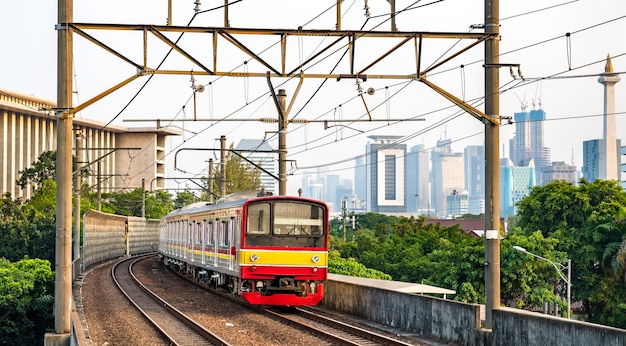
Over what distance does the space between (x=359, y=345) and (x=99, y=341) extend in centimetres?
530

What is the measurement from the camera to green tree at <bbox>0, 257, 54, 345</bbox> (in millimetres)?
38406

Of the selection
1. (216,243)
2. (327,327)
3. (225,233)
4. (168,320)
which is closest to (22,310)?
(216,243)

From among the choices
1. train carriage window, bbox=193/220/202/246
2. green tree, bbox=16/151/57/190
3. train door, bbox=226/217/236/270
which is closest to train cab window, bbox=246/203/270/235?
train door, bbox=226/217/236/270

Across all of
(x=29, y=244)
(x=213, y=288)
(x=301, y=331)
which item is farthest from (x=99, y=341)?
(x=29, y=244)

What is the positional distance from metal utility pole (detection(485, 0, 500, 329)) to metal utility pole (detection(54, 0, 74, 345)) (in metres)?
7.30

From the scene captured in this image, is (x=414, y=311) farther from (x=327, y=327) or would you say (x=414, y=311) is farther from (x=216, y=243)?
(x=216, y=243)

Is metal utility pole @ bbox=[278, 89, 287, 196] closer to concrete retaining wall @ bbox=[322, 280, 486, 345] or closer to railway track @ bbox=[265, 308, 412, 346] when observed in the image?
concrete retaining wall @ bbox=[322, 280, 486, 345]

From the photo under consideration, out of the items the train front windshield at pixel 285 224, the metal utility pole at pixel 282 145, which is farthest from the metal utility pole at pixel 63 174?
the metal utility pole at pixel 282 145

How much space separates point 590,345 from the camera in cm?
1178

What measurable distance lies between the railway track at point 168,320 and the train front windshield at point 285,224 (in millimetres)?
2561

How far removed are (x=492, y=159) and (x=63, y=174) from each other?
24.9ft

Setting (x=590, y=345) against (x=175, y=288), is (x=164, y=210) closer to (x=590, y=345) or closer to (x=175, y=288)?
(x=175, y=288)

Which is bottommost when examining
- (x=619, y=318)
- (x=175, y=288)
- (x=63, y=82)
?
(x=619, y=318)

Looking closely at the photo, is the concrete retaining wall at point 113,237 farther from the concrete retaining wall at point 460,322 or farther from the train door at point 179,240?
the concrete retaining wall at point 460,322
